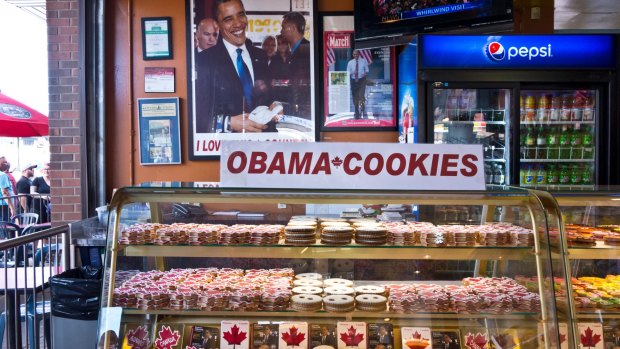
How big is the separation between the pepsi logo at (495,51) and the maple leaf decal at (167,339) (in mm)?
3723

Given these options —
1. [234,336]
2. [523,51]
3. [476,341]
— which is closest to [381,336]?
[476,341]

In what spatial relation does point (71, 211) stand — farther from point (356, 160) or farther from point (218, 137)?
point (356, 160)

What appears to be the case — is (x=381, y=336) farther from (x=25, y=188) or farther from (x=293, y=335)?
(x=25, y=188)

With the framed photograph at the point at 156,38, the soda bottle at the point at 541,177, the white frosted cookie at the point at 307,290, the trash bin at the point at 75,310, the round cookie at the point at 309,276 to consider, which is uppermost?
the framed photograph at the point at 156,38

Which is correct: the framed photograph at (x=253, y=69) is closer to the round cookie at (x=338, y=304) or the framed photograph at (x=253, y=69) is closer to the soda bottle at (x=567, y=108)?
the soda bottle at (x=567, y=108)

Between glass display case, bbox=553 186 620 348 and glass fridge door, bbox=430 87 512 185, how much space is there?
7.53ft

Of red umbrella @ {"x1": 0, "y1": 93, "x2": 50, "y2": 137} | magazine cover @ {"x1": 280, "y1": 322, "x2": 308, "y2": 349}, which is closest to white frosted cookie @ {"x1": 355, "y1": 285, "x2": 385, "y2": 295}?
magazine cover @ {"x1": 280, "y1": 322, "x2": 308, "y2": 349}

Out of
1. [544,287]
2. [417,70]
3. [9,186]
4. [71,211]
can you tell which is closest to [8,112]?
[9,186]

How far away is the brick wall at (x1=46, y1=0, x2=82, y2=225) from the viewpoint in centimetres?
572

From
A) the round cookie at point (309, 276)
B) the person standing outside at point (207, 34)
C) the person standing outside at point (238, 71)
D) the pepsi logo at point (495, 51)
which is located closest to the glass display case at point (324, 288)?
the round cookie at point (309, 276)

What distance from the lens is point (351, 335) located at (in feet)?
8.61

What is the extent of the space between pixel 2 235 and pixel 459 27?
24.1ft

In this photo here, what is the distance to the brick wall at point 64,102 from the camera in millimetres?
5723

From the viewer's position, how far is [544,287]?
2.43m
